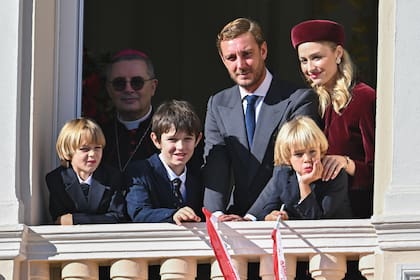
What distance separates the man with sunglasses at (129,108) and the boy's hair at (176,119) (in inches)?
15.0

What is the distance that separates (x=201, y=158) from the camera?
1200cm

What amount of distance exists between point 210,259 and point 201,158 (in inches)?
29.0

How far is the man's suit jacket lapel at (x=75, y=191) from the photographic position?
1165 centimetres

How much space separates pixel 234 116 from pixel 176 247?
2.92 feet

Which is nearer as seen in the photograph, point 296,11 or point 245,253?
point 245,253

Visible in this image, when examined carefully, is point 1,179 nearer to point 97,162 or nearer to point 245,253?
point 97,162

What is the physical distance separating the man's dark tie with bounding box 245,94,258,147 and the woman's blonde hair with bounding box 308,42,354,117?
1.04ft

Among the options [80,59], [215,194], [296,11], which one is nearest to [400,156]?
[215,194]

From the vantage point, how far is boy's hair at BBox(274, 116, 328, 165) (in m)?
11.5

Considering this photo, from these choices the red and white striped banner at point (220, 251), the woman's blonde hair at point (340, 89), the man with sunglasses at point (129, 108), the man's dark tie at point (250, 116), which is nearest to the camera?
the red and white striped banner at point (220, 251)

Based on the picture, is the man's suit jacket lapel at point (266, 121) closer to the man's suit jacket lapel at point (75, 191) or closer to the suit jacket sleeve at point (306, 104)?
the suit jacket sleeve at point (306, 104)

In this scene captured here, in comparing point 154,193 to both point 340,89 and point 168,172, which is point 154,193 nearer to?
point 168,172

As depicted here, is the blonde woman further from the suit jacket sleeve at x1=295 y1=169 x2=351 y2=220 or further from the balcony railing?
the balcony railing

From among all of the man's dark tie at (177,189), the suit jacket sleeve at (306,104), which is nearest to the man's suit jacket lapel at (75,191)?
the man's dark tie at (177,189)
